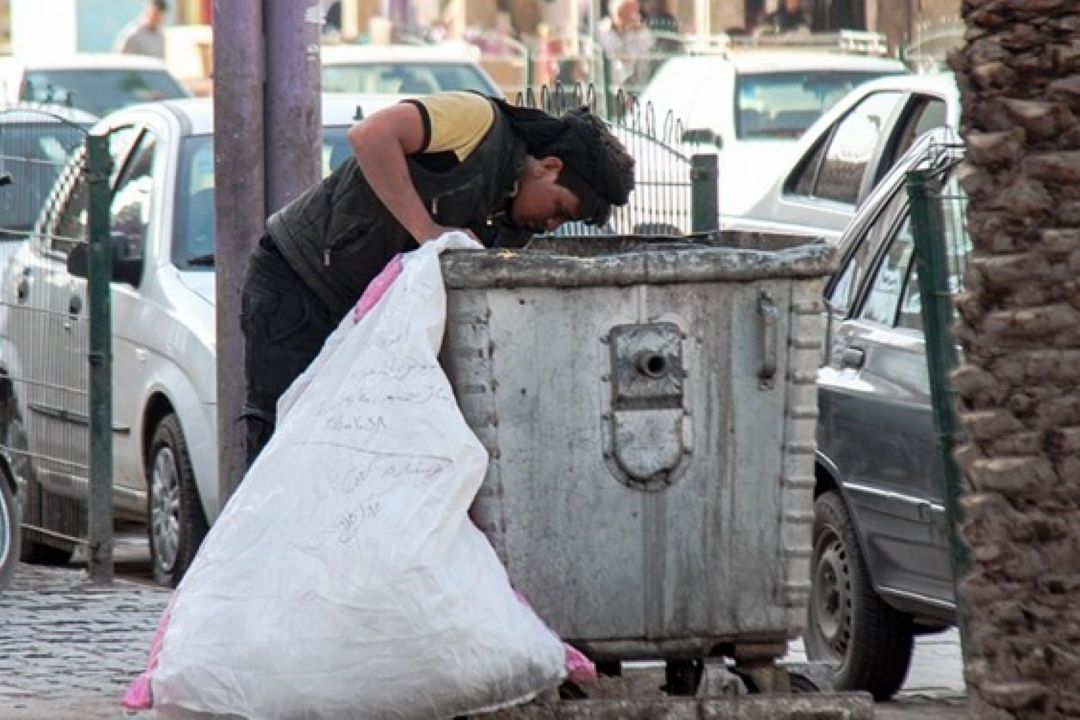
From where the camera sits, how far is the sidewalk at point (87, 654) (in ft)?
24.0

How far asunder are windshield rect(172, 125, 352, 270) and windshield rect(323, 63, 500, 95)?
10.5 meters

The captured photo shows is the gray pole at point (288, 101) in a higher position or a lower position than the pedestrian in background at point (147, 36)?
lower

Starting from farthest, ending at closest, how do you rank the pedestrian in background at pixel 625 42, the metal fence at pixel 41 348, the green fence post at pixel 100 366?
the pedestrian in background at pixel 625 42, the metal fence at pixel 41 348, the green fence post at pixel 100 366

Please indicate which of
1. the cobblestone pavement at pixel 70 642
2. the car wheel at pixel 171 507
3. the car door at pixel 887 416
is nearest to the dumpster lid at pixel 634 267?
the car door at pixel 887 416

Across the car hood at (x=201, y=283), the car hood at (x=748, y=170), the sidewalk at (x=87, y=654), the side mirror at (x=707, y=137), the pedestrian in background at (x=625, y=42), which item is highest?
the pedestrian in background at (x=625, y=42)

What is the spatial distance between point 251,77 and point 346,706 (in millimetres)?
2499

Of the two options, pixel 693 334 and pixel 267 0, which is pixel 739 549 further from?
pixel 267 0

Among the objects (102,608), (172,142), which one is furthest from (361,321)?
(172,142)

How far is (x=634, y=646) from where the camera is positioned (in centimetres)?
614

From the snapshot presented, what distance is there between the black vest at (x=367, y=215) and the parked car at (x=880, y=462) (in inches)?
51.3

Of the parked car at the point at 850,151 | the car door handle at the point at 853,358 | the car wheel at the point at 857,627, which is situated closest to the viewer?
the car wheel at the point at 857,627

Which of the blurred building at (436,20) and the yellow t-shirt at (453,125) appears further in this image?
the blurred building at (436,20)

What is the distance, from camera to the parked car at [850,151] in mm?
12891

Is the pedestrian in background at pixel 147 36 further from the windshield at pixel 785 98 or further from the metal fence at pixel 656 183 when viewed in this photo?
the metal fence at pixel 656 183
